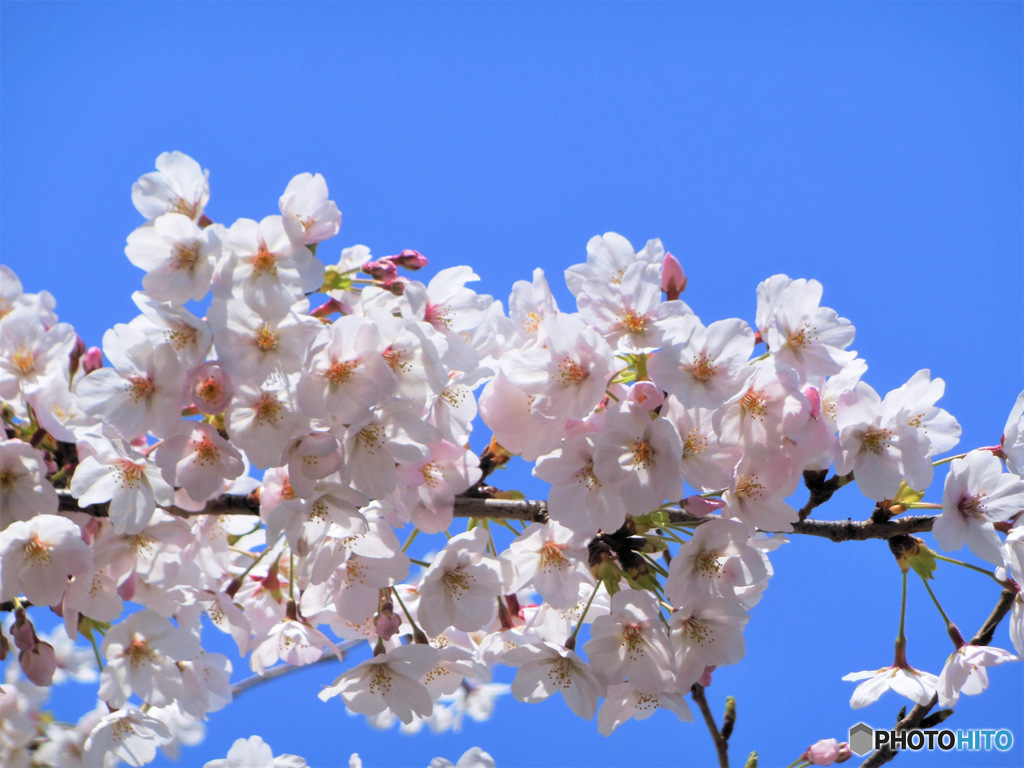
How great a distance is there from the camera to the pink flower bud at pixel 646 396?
160 centimetres

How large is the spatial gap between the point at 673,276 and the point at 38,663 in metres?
1.73

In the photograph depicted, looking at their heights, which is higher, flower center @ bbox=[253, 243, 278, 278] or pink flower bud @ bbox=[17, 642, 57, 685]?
flower center @ bbox=[253, 243, 278, 278]

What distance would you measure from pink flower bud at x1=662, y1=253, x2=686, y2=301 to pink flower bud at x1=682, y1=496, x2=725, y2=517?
455 mm

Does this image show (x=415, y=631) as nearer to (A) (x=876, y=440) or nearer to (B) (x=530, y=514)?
(B) (x=530, y=514)

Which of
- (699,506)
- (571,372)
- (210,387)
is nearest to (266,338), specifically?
(210,387)

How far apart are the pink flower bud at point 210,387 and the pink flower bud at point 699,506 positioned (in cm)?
96

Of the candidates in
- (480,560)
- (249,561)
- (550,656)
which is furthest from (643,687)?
(249,561)

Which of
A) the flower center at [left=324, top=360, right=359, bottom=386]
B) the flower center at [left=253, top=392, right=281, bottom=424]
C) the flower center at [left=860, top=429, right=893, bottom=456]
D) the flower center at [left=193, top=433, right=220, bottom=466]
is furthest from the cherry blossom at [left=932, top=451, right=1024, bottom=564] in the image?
the flower center at [left=193, top=433, right=220, bottom=466]

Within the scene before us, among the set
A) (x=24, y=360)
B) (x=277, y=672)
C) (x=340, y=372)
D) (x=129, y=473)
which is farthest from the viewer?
(x=277, y=672)

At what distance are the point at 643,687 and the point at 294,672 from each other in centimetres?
150

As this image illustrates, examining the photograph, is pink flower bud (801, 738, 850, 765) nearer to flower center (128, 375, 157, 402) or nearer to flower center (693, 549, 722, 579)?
flower center (693, 549, 722, 579)

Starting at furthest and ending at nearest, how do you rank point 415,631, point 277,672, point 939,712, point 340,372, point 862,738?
point 277,672 < point 862,738 < point 939,712 < point 415,631 < point 340,372

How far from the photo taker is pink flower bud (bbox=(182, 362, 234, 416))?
5.18 ft

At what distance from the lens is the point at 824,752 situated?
2287mm
